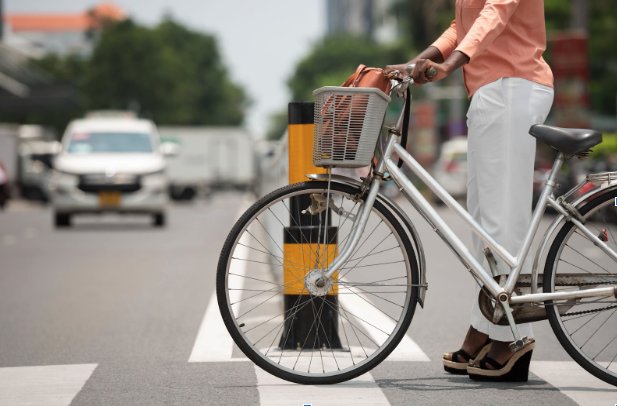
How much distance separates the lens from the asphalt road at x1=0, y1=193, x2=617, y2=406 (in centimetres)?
468

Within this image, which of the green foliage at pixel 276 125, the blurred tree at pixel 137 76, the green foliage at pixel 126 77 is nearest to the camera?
the blurred tree at pixel 137 76

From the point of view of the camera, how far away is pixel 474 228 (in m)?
4.79

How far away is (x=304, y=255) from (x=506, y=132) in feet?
3.39

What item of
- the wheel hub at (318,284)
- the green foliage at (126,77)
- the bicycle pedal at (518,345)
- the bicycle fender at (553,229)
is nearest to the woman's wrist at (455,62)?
the bicycle fender at (553,229)

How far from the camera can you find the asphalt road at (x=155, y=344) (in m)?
4.68

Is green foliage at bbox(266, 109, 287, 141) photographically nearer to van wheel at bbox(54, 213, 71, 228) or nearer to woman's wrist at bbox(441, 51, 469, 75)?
van wheel at bbox(54, 213, 71, 228)

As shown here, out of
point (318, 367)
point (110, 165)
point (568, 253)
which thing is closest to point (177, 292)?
point (318, 367)

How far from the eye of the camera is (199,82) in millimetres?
91062

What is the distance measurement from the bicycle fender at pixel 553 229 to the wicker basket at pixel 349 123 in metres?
0.82

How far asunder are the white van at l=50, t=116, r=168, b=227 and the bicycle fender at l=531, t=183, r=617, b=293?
48.2 feet

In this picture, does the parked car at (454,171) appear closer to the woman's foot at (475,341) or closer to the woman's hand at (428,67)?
the woman's foot at (475,341)

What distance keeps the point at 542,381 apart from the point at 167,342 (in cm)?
233

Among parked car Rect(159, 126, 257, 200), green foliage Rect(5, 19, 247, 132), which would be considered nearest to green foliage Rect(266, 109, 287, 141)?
green foliage Rect(5, 19, 247, 132)

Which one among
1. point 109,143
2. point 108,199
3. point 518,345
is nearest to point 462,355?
point 518,345
